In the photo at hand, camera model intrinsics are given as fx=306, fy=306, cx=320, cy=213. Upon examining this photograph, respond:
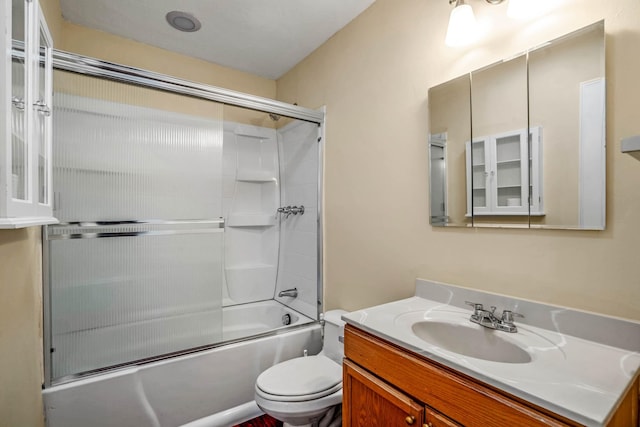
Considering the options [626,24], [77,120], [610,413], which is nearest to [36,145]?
[77,120]

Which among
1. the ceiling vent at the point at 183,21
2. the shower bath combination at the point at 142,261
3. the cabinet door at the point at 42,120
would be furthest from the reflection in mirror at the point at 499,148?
the ceiling vent at the point at 183,21

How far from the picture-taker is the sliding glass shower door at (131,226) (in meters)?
1.49

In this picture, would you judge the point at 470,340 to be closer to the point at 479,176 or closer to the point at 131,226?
the point at 479,176

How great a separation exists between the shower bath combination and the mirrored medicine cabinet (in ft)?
3.70

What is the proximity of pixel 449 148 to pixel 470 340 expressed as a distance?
83 centimetres

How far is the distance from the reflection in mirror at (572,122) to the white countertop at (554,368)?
392 mm

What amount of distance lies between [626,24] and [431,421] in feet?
4.41

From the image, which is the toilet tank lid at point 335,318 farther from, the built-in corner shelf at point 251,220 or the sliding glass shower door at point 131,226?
the built-in corner shelf at point 251,220

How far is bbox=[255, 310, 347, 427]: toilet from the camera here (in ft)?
4.54

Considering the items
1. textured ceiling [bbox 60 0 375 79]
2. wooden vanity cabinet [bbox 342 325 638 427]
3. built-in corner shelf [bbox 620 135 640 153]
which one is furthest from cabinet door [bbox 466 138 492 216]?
textured ceiling [bbox 60 0 375 79]

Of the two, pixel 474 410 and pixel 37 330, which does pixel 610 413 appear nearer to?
pixel 474 410

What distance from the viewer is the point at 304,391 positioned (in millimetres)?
1423

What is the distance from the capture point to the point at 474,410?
0.78 metres

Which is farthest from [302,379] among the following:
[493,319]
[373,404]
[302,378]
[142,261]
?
[142,261]
